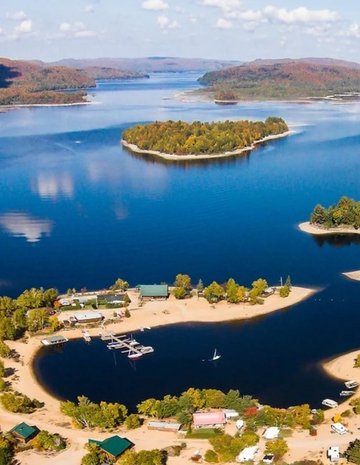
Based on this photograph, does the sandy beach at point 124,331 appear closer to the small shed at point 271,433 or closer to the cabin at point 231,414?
the cabin at point 231,414

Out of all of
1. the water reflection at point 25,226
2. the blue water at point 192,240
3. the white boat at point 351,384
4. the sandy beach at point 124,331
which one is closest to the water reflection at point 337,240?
the blue water at point 192,240

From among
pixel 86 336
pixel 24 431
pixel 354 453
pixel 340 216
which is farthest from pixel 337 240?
pixel 24 431

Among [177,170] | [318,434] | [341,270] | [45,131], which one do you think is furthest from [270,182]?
[45,131]

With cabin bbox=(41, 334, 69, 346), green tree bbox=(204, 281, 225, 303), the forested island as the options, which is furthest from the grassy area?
the forested island

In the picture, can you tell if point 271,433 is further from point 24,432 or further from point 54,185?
point 54,185

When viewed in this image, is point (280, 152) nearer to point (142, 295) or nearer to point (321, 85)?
point (142, 295)

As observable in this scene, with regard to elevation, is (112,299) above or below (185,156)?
below

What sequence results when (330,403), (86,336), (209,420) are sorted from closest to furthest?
(209,420), (330,403), (86,336)

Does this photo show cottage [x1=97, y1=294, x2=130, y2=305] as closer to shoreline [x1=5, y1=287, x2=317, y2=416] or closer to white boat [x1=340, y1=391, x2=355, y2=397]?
shoreline [x1=5, y1=287, x2=317, y2=416]
